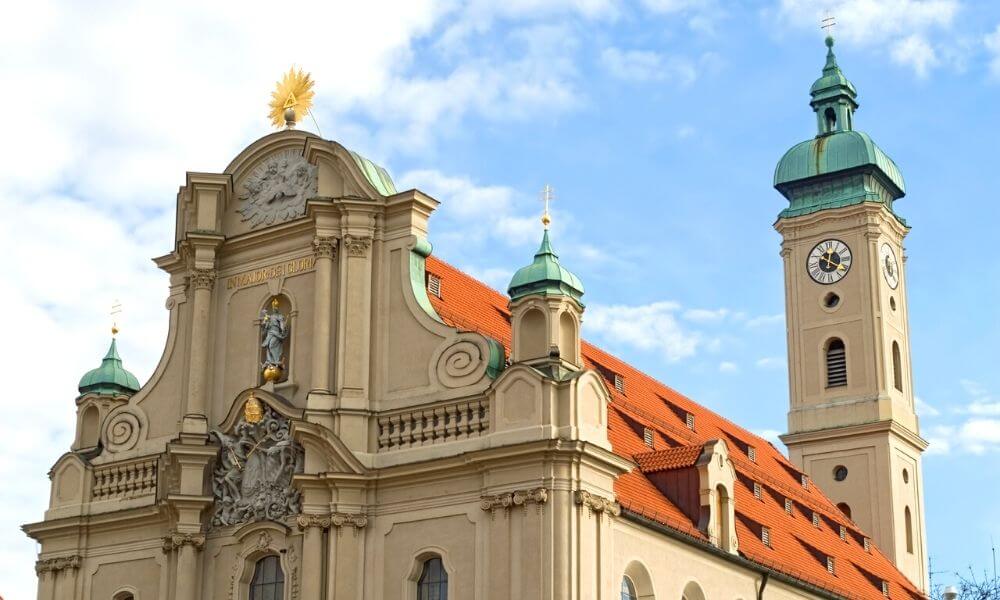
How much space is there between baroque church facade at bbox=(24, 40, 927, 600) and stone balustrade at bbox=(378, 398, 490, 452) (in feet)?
0.14

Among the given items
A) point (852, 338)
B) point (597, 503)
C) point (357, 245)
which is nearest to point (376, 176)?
point (357, 245)

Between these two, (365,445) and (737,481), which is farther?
(737,481)

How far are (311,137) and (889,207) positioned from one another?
27.9 metres

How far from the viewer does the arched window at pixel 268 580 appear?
36.8 meters

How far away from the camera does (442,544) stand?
115 feet

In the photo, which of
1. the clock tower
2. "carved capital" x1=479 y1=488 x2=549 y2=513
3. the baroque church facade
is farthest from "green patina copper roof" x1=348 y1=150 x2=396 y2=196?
the clock tower

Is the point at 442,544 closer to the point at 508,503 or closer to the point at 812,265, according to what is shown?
the point at 508,503

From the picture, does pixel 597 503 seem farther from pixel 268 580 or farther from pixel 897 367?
pixel 897 367

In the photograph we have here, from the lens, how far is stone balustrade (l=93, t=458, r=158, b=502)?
39531 mm

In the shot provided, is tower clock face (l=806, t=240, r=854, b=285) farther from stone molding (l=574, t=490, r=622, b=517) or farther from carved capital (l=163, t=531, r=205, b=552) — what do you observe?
carved capital (l=163, t=531, r=205, b=552)

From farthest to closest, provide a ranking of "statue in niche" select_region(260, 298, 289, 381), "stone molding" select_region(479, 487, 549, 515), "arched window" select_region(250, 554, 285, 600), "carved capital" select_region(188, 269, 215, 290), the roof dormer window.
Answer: "carved capital" select_region(188, 269, 215, 290) < the roof dormer window < "statue in niche" select_region(260, 298, 289, 381) < "arched window" select_region(250, 554, 285, 600) < "stone molding" select_region(479, 487, 549, 515)

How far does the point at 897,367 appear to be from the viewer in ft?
195

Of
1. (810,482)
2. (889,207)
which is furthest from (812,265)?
(810,482)

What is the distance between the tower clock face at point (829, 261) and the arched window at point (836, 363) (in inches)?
83.0
